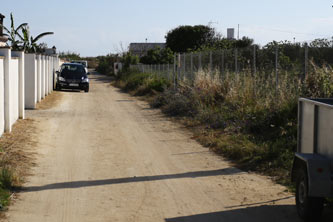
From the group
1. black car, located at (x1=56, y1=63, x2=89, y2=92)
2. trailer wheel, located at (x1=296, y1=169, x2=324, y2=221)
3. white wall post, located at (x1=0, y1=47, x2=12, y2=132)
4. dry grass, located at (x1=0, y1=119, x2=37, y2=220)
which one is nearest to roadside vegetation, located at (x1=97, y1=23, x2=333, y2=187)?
trailer wheel, located at (x1=296, y1=169, x2=324, y2=221)

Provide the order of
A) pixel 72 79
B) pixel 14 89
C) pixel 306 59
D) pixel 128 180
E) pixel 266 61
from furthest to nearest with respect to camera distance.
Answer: pixel 72 79
pixel 266 61
pixel 14 89
pixel 306 59
pixel 128 180

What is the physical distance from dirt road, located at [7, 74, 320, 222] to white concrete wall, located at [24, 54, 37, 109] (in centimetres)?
638

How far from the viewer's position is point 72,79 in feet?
105

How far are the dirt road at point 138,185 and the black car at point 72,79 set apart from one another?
18.5 metres

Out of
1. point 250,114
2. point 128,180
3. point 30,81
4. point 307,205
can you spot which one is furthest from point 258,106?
point 30,81

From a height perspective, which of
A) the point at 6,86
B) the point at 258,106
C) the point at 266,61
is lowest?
the point at 258,106

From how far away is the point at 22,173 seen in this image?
8.65m

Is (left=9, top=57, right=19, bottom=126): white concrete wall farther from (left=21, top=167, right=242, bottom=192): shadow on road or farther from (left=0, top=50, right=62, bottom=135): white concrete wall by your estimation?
(left=21, top=167, right=242, bottom=192): shadow on road

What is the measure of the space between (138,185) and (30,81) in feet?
42.4

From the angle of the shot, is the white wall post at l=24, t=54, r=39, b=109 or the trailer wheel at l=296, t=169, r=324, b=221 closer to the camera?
the trailer wheel at l=296, t=169, r=324, b=221

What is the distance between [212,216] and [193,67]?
19.4 meters

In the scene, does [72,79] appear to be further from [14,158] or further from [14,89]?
[14,158]

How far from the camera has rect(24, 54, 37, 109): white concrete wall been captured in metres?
19.7

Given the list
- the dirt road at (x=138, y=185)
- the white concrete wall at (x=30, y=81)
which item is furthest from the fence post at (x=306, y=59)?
the white concrete wall at (x=30, y=81)
